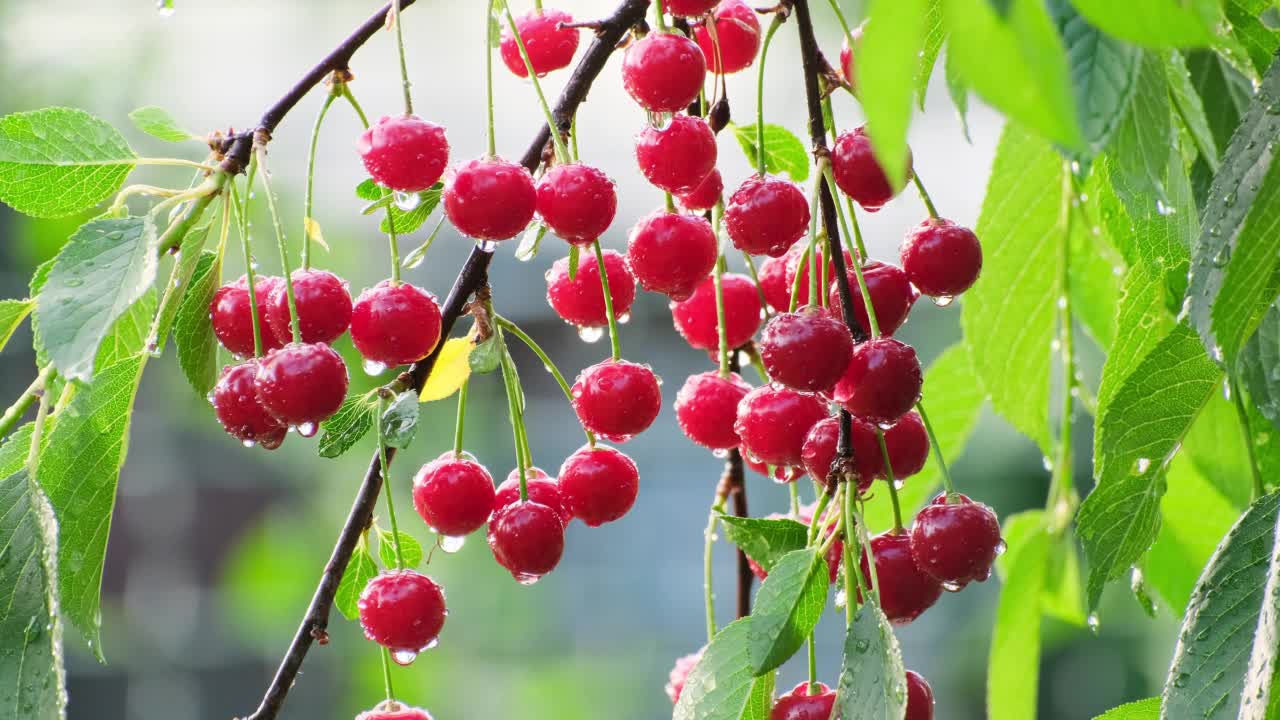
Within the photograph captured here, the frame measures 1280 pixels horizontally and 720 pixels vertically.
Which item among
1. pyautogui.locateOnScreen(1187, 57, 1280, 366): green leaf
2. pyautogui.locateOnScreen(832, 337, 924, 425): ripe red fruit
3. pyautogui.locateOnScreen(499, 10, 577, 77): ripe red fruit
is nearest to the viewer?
pyautogui.locateOnScreen(1187, 57, 1280, 366): green leaf

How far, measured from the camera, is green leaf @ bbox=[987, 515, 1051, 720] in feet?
2.98

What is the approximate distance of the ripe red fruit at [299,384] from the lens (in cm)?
66

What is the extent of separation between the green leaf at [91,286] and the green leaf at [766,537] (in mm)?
300

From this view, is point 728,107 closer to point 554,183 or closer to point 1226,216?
point 554,183

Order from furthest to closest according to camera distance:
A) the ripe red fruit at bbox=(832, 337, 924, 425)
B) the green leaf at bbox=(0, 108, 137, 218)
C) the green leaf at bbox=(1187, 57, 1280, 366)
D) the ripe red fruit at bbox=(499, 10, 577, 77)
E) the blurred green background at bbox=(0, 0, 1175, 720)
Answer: the blurred green background at bbox=(0, 0, 1175, 720) < the ripe red fruit at bbox=(499, 10, 577, 77) < the green leaf at bbox=(0, 108, 137, 218) < the ripe red fruit at bbox=(832, 337, 924, 425) < the green leaf at bbox=(1187, 57, 1280, 366)

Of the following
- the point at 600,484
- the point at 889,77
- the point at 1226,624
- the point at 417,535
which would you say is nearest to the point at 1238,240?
the point at 1226,624

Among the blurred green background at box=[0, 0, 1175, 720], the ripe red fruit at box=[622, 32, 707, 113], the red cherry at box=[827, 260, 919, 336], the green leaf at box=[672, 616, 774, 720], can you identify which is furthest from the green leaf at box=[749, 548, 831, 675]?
the blurred green background at box=[0, 0, 1175, 720]

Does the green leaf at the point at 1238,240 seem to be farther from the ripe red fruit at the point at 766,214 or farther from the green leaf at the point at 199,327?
the green leaf at the point at 199,327

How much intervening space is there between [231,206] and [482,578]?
3.40 m

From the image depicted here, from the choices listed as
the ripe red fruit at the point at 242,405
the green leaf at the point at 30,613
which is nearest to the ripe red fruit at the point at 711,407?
the ripe red fruit at the point at 242,405

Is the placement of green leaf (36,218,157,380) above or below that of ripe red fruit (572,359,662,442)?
above

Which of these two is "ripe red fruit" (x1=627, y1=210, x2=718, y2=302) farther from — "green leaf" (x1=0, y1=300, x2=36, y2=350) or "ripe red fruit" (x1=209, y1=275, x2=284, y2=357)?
"green leaf" (x1=0, y1=300, x2=36, y2=350)

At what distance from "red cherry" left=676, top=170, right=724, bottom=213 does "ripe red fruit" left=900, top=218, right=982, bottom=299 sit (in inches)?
5.4

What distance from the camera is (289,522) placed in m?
4.02
